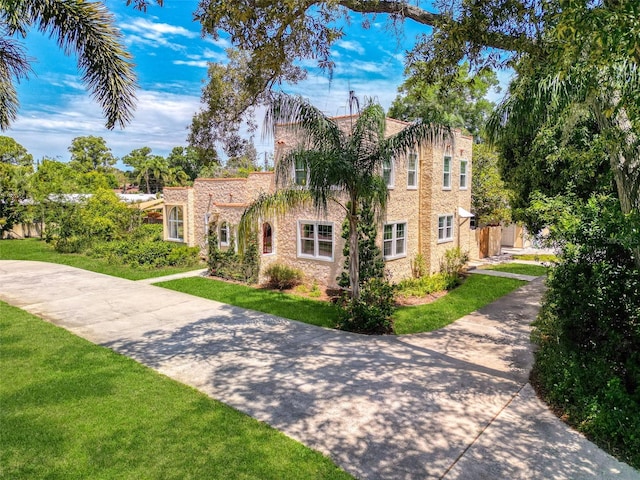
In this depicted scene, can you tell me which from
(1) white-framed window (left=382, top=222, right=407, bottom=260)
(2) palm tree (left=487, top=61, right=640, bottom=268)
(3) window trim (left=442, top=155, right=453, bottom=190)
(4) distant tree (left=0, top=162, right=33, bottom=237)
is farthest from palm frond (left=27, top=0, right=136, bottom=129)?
(4) distant tree (left=0, top=162, right=33, bottom=237)

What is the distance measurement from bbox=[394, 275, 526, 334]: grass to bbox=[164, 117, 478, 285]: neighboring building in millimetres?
2096

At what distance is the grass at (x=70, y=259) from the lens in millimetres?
18250

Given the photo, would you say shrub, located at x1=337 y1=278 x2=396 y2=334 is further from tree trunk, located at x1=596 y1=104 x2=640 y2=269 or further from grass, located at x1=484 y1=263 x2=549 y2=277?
grass, located at x1=484 y1=263 x2=549 y2=277

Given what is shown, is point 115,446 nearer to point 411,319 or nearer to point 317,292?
point 411,319

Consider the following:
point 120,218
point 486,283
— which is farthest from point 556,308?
point 120,218

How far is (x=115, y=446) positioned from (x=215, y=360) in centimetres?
331

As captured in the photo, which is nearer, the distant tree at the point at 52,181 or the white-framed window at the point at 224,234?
the white-framed window at the point at 224,234

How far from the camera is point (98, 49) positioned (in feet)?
27.1

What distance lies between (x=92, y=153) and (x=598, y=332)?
6372cm

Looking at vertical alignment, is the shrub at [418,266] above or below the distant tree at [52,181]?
below

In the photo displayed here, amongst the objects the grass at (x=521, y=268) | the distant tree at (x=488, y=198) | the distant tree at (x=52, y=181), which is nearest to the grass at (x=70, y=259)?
the distant tree at (x=52, y=181)

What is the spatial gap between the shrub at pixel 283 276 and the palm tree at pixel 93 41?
864cm

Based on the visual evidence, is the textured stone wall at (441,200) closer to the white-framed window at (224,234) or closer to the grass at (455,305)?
the grass at (455,305)

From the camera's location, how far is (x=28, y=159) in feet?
109
